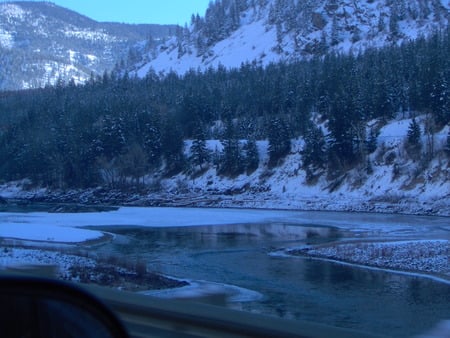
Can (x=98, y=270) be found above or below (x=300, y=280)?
above

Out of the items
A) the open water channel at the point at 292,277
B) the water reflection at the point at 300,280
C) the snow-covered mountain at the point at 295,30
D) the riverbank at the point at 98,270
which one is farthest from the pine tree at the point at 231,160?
the snow-covered mountain at the point at 295,30

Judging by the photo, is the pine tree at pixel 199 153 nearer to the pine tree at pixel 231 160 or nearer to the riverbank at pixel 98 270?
the pine tree at pixel 231 160

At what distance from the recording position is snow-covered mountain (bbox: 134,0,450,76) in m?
133

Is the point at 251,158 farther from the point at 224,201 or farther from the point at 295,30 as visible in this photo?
the point at 295,30

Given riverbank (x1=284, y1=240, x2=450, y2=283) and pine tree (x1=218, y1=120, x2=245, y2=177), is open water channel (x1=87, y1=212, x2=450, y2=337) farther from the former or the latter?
pine tree (x1=218, y1=120, x2=245, y2=177)

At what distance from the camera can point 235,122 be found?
7931 cm

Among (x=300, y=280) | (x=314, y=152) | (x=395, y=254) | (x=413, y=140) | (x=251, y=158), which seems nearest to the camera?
(x=300, y=280)

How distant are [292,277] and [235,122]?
58.9 meters

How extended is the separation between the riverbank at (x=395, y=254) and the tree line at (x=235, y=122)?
31822 mm

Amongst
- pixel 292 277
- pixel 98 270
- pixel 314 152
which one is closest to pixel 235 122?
pixel 314 152

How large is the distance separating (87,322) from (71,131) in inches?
2940

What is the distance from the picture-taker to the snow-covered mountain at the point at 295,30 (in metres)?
133

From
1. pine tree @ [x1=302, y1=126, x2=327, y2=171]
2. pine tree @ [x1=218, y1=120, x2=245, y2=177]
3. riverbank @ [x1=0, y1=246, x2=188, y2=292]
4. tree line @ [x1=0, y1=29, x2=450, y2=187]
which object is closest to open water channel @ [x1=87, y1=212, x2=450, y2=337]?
riverbank @ [x1=0, y1=246, x2=188, y2=292]

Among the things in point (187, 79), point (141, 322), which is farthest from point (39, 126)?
point (141, 322)
